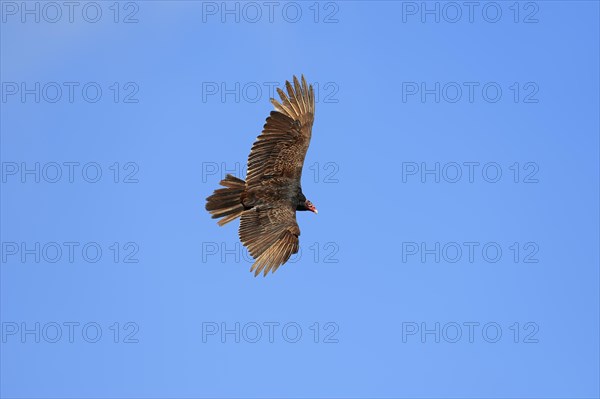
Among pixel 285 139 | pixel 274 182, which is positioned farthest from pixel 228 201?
pixel 285 139

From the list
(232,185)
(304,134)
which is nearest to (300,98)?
(304,134)

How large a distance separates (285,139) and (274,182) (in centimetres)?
84

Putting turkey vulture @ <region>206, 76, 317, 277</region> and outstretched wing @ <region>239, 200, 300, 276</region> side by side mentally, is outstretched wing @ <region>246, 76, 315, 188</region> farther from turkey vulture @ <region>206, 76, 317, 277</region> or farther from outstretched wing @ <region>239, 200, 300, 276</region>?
outstretched wing @ <region>239, 200, 300, 276</region>

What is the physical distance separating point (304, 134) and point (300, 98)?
68 centimetres

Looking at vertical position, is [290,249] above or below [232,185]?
below

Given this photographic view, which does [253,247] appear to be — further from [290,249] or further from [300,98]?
[300,98]

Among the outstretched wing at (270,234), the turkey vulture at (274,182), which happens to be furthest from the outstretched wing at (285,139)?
the outstretched wing at (270,234)

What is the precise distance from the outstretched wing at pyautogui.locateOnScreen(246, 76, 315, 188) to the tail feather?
0.25m

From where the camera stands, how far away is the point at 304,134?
Result: 56.4 ft

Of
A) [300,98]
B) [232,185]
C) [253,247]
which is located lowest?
[253,247]

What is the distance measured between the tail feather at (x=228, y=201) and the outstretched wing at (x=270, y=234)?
235mm

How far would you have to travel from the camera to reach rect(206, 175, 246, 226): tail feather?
1706 cm

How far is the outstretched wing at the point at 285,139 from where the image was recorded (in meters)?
16.9

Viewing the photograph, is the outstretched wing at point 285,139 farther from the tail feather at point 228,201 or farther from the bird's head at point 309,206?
the bird's head at point 309,206
